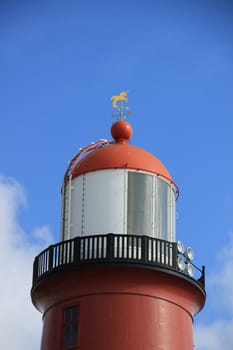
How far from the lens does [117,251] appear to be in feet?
93.0

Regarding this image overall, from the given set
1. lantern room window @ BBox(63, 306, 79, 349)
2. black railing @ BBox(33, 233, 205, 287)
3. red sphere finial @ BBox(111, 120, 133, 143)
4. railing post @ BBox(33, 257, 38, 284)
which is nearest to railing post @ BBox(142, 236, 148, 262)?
black railing @ BBox(33, 233, 205, 287)

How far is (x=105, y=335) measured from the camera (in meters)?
27.8

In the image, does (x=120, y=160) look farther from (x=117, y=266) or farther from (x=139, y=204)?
(x=117, y=266)

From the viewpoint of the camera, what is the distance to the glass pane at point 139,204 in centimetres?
2928

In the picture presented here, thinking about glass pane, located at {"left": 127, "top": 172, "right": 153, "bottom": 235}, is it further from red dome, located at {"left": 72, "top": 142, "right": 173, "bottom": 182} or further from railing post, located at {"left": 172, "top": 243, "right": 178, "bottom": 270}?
railing post, located at {"left": 172, "top": 243, "right": 178, "bottom": 270}

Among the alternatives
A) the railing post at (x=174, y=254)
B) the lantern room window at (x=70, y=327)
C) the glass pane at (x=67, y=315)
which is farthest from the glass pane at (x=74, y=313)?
the railing post at (x=174, y=254)

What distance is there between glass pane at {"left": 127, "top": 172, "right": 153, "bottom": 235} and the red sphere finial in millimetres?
1815

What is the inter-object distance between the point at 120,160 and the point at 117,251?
3040 millimetres

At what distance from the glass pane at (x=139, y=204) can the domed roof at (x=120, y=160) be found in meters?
0.32

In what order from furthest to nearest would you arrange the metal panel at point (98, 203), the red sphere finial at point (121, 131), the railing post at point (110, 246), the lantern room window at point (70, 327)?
the red sphere finial at point (121, 131) → the metal panel at point (98, 203) → the railing post at point (110, 246) → the lantern room window at point (70, 327)

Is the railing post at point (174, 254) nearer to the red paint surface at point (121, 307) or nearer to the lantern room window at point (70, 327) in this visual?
the red paint surface at point (121, 307)

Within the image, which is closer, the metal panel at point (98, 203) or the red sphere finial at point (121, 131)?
the metal panel at point (98, 203)

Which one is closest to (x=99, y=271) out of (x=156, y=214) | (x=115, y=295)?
(x=115, y=295)

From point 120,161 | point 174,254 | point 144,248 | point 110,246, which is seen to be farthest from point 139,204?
point 110,246
